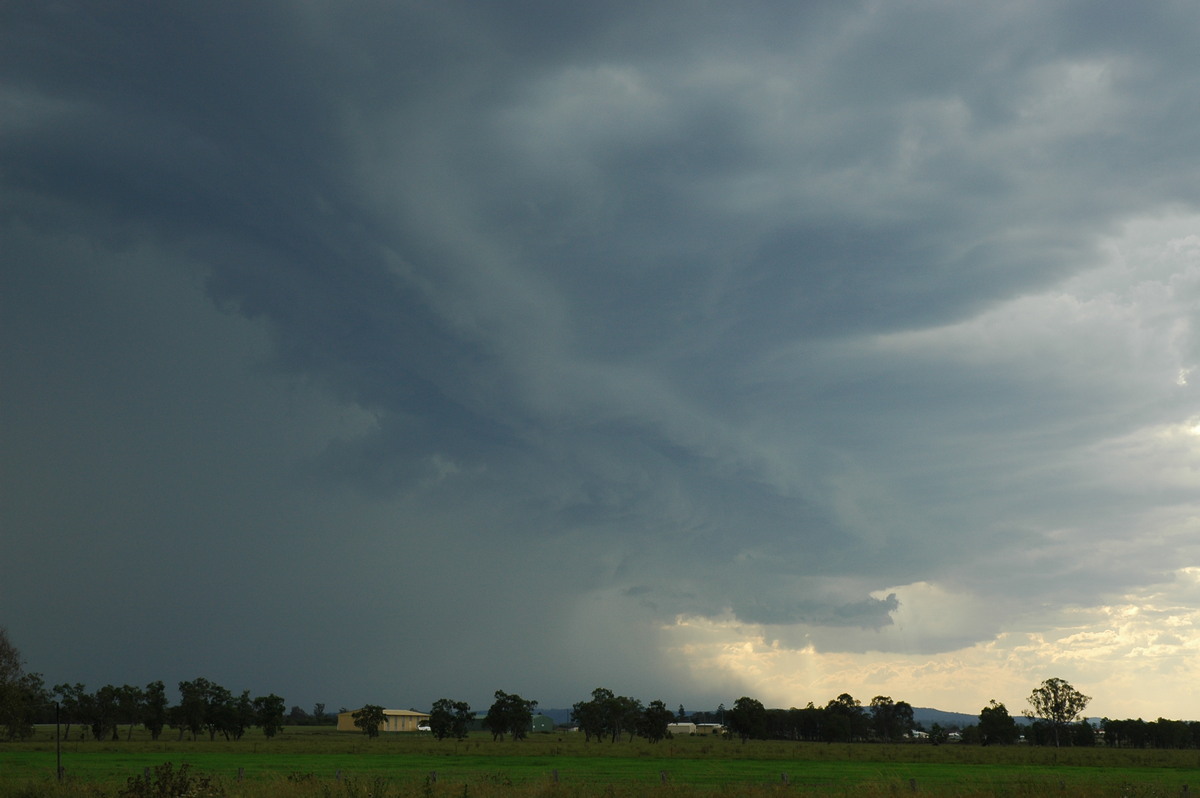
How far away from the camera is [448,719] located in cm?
17850

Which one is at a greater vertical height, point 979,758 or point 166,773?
point 166,773

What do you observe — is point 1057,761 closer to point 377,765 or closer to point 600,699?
point 377,765

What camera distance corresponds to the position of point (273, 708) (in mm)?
171500

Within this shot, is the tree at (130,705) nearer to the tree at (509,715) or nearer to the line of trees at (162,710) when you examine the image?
the line of trees at (162,710)

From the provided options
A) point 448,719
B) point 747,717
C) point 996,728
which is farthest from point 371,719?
point 996,728

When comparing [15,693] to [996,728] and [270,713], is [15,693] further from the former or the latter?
[996,728]

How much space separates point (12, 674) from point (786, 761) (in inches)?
4195

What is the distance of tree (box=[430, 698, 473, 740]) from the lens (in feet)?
581

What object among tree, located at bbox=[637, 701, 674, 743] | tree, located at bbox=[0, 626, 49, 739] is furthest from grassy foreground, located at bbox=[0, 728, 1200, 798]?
tree, located at bbox=[637, 701, 674, 743]

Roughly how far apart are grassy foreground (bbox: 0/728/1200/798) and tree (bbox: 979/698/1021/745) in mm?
90979

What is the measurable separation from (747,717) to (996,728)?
4988cm

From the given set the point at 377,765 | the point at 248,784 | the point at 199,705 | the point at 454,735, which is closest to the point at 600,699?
the point at 454,735

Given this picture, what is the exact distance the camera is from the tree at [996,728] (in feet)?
593

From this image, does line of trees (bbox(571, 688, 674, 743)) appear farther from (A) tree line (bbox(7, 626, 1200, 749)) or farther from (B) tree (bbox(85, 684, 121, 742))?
(B) tree (bbox(85, 684, 121, 742))
